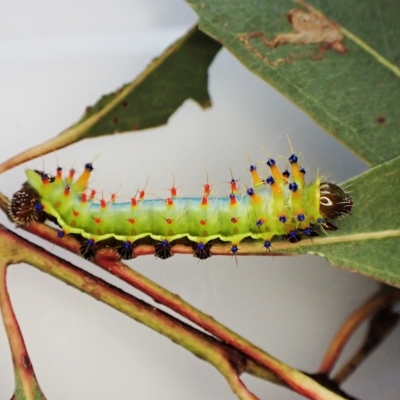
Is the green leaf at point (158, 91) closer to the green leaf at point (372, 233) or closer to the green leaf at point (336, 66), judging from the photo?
the green leaf at point (336, 66)

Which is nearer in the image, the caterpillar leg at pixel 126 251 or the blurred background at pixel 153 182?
the caterpillar leg at pixel 126 251

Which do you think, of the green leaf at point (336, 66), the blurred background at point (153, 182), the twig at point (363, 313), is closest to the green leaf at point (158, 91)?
the green leaf at point (336, 66)

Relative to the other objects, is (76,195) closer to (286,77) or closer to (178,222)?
(178,222)

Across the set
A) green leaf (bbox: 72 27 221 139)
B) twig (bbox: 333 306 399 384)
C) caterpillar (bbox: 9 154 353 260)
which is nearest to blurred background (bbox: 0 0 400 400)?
twig (bbox: 333 306 399 384)

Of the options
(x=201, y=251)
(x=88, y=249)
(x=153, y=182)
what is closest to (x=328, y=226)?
(x=201, y=251)

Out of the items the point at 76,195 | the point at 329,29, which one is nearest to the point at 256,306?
the point at 76,195

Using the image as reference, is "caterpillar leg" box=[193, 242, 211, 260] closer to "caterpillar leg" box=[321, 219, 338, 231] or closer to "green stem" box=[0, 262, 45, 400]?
"caterpillar leg" box=[321, 219, 338, 231]
